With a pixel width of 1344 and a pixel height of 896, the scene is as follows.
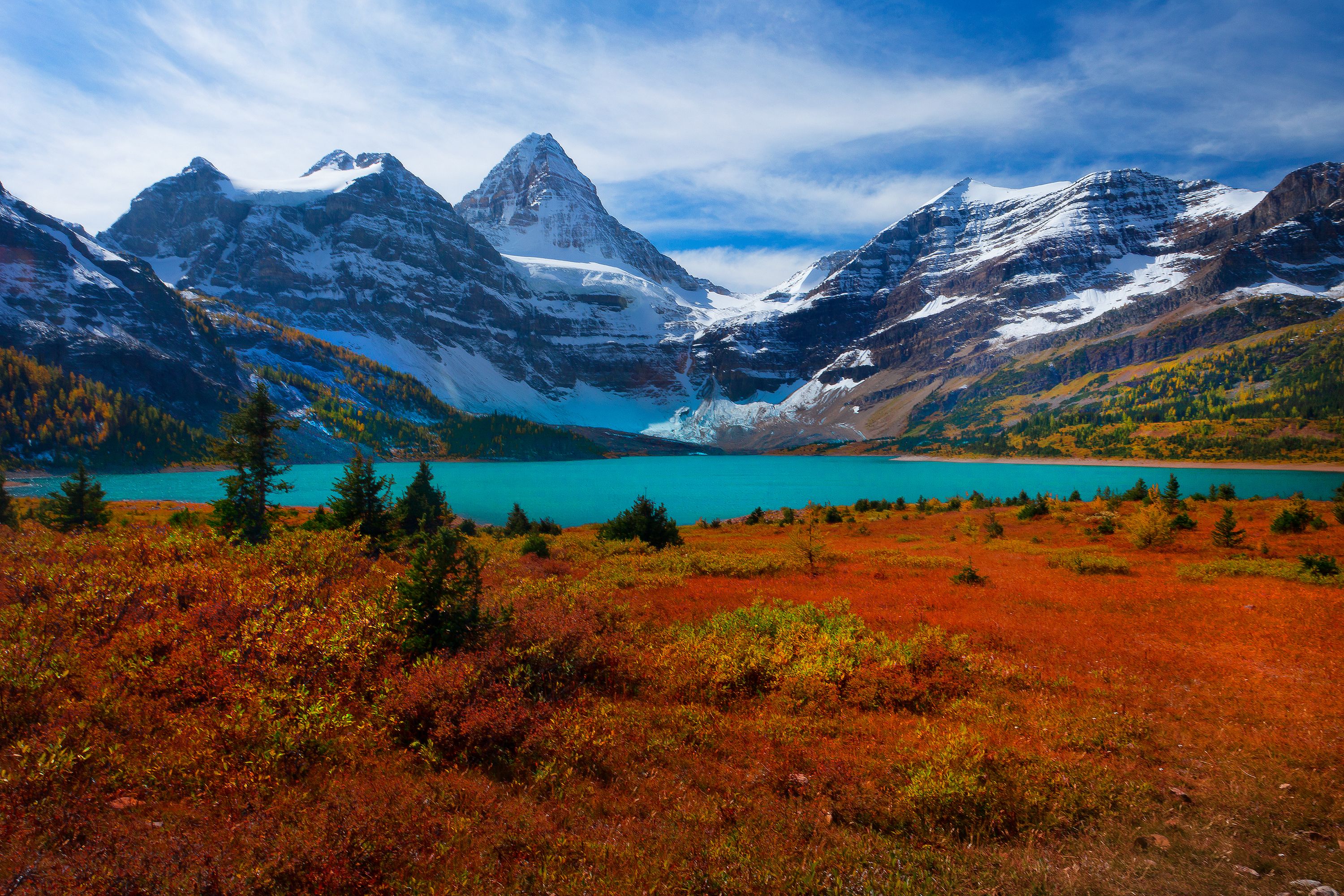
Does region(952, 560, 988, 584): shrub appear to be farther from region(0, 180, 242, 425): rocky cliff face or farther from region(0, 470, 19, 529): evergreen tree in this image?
region(0, 180, 242, 425): rocky cliff face

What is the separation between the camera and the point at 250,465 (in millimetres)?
22531

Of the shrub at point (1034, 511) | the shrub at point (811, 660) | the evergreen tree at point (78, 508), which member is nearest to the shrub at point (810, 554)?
the shrub at point (811, 660)

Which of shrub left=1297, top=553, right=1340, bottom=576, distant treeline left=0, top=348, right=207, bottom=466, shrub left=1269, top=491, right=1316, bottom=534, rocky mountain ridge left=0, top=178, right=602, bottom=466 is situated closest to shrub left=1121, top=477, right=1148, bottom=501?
shrub left=1269, top=491, right=1316, bottom=534

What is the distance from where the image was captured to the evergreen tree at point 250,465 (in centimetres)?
2202

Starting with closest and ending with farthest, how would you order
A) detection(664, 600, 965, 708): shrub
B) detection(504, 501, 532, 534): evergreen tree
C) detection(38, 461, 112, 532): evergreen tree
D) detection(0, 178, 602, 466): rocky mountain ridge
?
detection(664, 600, 965, 708): shrub → detection(38, 461, 112, 532): evergreen tree → detection(504, 501, 532, 534): evergreen tree → detection(0, 178, 602, 466): rocky mountain ridge

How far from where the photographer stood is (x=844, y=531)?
40.4 meters

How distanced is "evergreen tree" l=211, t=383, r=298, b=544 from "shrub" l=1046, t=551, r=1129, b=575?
31156 mm

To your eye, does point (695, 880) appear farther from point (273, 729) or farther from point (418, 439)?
point (418, 439)

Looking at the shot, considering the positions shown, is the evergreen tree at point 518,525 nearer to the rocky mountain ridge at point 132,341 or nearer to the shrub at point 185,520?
the shrub at point 185,520

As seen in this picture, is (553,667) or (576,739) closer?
(576,739)

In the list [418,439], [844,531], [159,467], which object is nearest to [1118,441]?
[844,531]

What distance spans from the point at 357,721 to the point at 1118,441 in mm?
216251

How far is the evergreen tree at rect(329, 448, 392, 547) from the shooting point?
22.0 meters

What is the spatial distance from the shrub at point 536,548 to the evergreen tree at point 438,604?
13.5m
